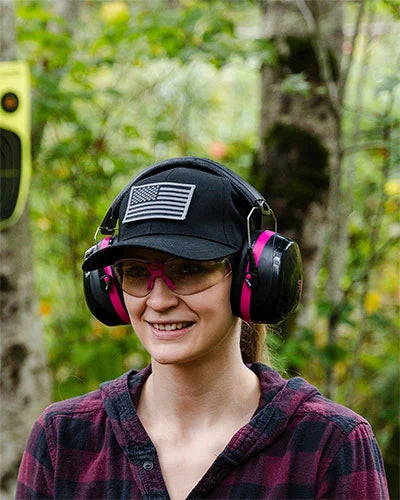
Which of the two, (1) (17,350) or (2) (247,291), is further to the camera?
(1) (17,350)

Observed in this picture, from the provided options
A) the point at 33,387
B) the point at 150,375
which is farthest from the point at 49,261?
the point at 150,375

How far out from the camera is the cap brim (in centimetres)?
135

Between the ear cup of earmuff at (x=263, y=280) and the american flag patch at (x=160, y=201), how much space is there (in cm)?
16

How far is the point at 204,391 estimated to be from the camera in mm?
1559

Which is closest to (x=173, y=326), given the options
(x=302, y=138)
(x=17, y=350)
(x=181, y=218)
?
(x=181, y=218)

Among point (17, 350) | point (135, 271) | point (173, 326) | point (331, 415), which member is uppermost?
point (135, 271)

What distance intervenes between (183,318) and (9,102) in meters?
1.23

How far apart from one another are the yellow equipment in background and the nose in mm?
1146

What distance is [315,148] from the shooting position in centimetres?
344

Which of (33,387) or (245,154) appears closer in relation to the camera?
(33,387)

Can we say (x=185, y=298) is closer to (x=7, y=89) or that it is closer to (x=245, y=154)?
(x=7, y=89)

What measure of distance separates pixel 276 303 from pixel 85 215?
3094 millimetres

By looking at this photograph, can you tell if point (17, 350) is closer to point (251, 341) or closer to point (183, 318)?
point (251, 341)

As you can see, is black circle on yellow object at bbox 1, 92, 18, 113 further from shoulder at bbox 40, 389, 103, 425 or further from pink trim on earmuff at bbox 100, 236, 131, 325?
shoulder at bbox 40, 389, 103, 425
